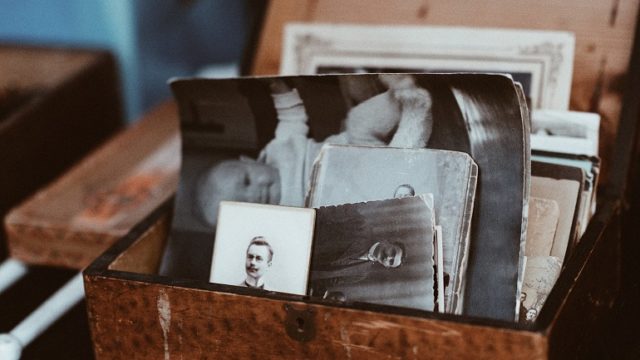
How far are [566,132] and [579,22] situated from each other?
18 centimetres

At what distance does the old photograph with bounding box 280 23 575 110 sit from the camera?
88 centimetres

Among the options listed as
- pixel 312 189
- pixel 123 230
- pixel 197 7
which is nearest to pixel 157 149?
pixel 123 230

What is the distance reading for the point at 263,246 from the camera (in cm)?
73

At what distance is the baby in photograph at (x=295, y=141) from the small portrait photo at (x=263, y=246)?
2.7 inches

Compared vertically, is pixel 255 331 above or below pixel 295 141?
below

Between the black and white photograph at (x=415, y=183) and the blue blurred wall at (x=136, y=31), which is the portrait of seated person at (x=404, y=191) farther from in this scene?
the blue blurred wall at (x=136, y=31)

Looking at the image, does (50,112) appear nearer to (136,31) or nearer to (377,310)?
(136,31)

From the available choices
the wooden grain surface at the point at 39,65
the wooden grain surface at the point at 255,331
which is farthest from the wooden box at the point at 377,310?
the wooden grain surface at the point at 39,65

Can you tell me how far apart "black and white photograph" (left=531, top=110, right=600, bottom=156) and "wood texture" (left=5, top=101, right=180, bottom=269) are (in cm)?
53

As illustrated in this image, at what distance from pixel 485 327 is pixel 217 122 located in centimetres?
40

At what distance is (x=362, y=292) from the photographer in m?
0.69

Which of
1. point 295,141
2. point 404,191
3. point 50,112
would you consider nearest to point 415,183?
point 404,191

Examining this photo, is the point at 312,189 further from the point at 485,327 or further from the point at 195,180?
the point at 485,327

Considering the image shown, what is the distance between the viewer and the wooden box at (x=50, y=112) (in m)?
1.14
